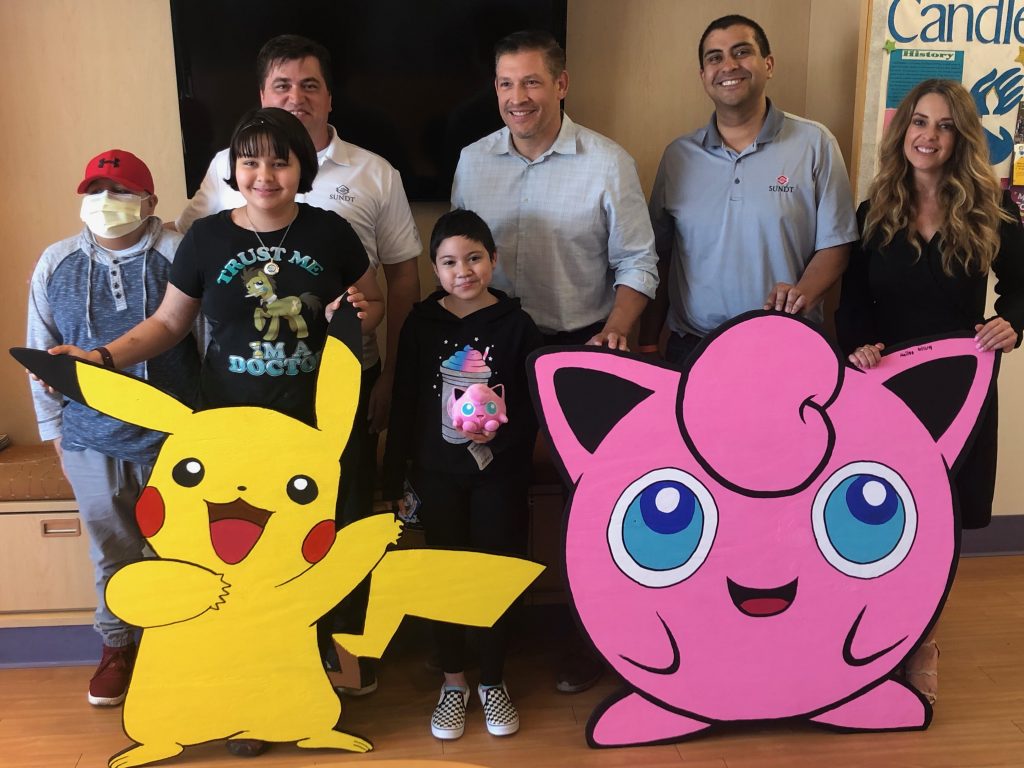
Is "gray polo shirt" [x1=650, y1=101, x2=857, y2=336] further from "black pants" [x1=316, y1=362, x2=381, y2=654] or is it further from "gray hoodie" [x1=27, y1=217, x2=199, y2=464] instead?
"gray hoodie" [x1=27, y1=217, x2=199, y2=464]

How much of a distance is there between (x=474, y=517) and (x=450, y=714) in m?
0.47

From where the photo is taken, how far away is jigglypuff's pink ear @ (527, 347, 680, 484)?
1.80m

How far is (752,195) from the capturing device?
7.21 feet

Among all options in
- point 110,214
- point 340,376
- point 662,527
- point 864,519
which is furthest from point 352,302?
point 864,519

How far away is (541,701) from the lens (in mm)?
2131

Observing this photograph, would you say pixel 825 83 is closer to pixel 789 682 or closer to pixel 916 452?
pixel 916 452

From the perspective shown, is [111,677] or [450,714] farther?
[111,677]

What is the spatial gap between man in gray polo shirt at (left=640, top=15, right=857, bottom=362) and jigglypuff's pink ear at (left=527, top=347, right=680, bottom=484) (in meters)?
0.55

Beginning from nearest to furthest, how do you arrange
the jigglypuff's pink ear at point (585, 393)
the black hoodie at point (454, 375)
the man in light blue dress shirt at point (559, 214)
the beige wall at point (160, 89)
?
1. the jigglypuff's pink ear at point (585, 393)
2. the black hoodie at point (454, 375)
3. the man in light blue dress shirt at point (559, 214)
4. the beige wall at point (160, 89)

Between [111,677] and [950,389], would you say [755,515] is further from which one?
[111,677]

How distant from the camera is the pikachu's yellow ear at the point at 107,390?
5.54 ft

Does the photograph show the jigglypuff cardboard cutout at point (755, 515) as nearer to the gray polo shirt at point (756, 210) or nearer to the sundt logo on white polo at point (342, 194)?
the gray polo shirt at point (756, 210)

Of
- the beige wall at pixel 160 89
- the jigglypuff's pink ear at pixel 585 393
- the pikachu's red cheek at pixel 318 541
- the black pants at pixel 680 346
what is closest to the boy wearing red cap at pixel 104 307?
the pikachu's red cheek at pixel 318 541

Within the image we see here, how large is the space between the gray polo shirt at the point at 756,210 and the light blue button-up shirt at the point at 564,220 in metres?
0.19
